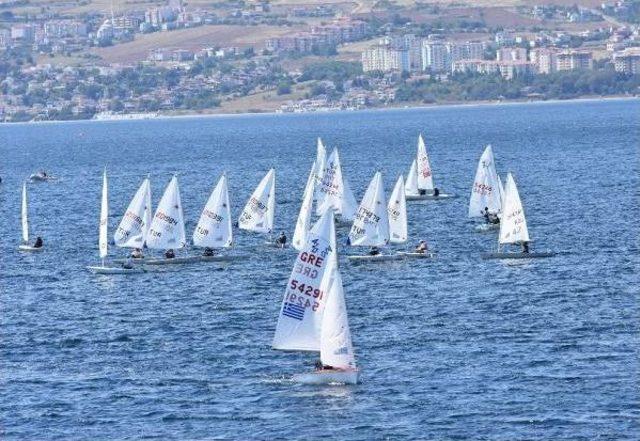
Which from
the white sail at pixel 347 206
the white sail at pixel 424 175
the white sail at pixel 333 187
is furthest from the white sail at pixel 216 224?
the white sail at pixel 424 175

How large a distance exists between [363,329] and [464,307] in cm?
797

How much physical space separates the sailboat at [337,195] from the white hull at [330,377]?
5822 centimetres

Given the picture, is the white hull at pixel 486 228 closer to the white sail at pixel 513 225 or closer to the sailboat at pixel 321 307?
the white sail at pixel 513 225

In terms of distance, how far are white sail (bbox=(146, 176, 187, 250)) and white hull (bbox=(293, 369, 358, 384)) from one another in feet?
137

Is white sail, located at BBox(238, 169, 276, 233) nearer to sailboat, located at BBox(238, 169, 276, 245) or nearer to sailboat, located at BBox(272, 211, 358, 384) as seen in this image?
sailboat, located at BBox(238, 169, 276, 245)

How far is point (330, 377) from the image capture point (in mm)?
74750

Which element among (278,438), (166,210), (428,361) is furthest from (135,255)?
(278,438)

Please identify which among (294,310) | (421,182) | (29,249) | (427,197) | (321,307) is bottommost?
(427,197)

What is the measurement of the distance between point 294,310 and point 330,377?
3144mm

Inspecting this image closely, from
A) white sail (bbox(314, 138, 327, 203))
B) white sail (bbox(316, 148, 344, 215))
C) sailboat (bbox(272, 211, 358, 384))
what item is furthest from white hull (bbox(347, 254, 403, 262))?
sailboat (bbox(272, 211, 358, 384))

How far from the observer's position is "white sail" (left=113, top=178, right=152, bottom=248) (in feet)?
382

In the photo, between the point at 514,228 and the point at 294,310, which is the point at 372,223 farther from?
the point at 294,310

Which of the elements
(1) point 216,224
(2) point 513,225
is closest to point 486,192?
(2) point 513,225

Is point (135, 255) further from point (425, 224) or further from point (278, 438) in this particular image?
point (278, 438)
